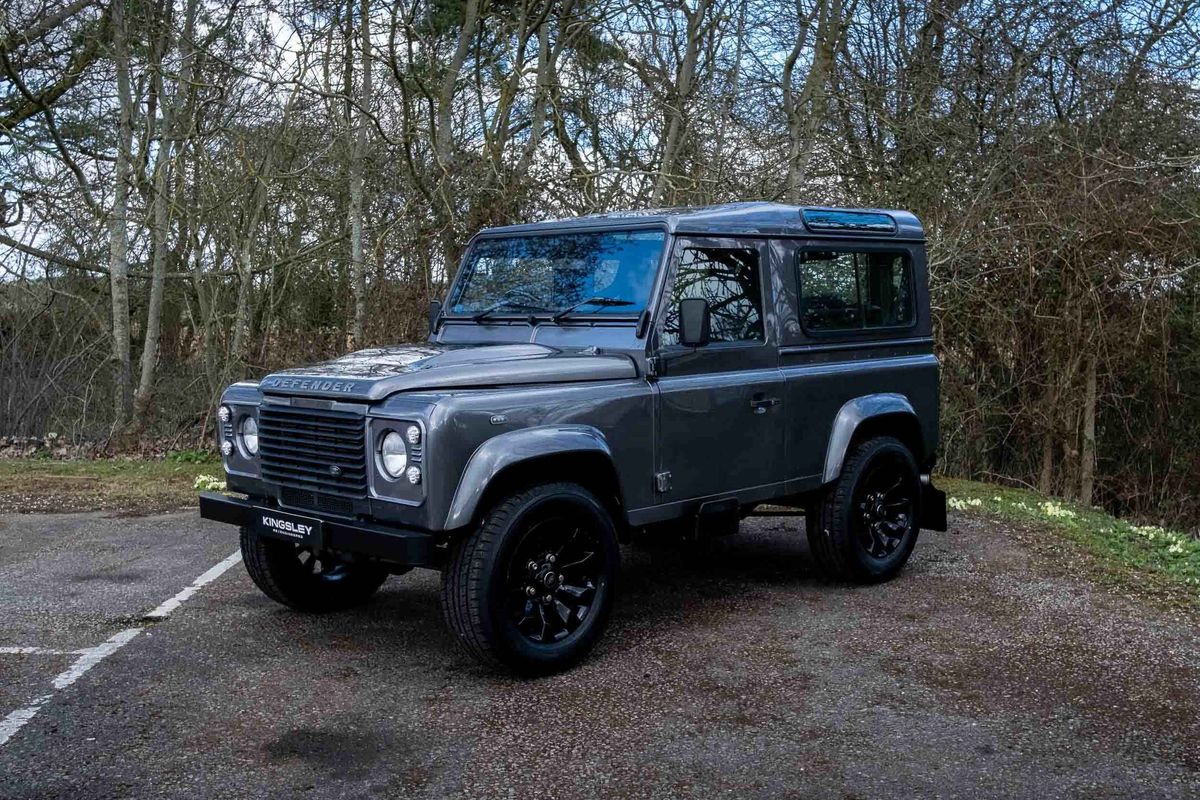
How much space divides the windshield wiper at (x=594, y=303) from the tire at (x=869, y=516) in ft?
5.97

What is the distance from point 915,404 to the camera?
24.1ft

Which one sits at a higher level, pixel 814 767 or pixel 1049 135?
pixel 1049 135

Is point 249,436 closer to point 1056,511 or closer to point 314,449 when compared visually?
point 314,449

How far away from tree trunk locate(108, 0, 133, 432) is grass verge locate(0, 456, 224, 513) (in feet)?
4.13

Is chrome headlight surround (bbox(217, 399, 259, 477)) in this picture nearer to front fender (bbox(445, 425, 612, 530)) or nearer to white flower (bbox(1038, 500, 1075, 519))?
front fender (bbox(445, 425, 612, 530))

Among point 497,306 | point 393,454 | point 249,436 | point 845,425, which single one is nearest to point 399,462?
point 393,454

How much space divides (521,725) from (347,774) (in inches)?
30.3

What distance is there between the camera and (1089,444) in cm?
1334

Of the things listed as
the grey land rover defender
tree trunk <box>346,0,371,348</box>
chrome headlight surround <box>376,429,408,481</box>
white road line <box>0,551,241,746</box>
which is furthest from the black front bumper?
tree trunk <box>346,0,371,348</box>

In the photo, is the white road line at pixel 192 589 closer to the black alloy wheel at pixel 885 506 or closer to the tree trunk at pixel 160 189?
the black alloy wheel at pixel 885 506

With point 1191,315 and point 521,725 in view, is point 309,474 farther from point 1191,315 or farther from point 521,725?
point 1191,315

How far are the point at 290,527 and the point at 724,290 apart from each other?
254 cm

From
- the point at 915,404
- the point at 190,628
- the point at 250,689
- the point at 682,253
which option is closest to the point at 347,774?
the point at 250,689

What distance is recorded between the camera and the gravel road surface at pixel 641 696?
414 centimetres
